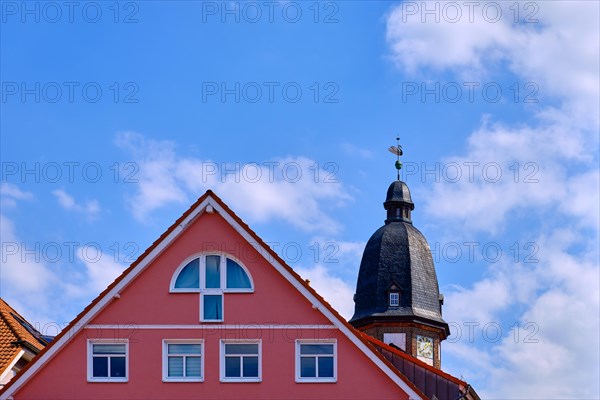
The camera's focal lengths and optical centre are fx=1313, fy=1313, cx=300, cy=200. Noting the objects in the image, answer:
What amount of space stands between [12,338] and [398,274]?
39421 millimetres

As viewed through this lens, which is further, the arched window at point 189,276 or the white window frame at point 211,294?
the arched window at point 189,276

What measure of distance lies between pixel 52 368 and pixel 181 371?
3.46m

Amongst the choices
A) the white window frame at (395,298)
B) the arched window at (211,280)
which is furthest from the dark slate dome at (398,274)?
the arched window at (211,280)

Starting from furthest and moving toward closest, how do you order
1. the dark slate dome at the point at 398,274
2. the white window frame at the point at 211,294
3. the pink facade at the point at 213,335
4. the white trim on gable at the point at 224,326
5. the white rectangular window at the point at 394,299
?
the white rectangular window at the point at 394,299 → the dark slate dome at the point at 398,274 → the white window frame at the point at 211,294 → the white trim on gable at the point at 224,326 → the pink facade at the point at 213,335

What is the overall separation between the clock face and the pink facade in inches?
1479

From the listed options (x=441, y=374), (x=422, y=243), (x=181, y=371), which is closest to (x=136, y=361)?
(x=181, y=371)

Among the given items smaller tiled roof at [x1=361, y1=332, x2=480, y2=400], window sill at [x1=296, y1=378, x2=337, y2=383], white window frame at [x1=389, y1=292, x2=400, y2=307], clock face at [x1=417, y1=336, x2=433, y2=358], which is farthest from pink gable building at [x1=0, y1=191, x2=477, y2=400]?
white window frame at [x1=389, y1=292, x2=400, y2=307]

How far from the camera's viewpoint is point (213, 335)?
117 feet

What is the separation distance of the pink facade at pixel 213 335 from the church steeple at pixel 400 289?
122ft

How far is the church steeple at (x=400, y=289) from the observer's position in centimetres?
7419

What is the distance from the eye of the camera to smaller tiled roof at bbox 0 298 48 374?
3991 centimetres

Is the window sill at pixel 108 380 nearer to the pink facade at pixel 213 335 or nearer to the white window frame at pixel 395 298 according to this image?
the pink facade at pixel 213 335

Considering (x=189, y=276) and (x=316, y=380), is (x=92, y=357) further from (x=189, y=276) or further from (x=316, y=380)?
(x=316, y=380)

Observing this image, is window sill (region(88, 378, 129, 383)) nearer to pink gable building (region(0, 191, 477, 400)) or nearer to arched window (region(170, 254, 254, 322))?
pink gable building (region(0, 191, 477, 400))
